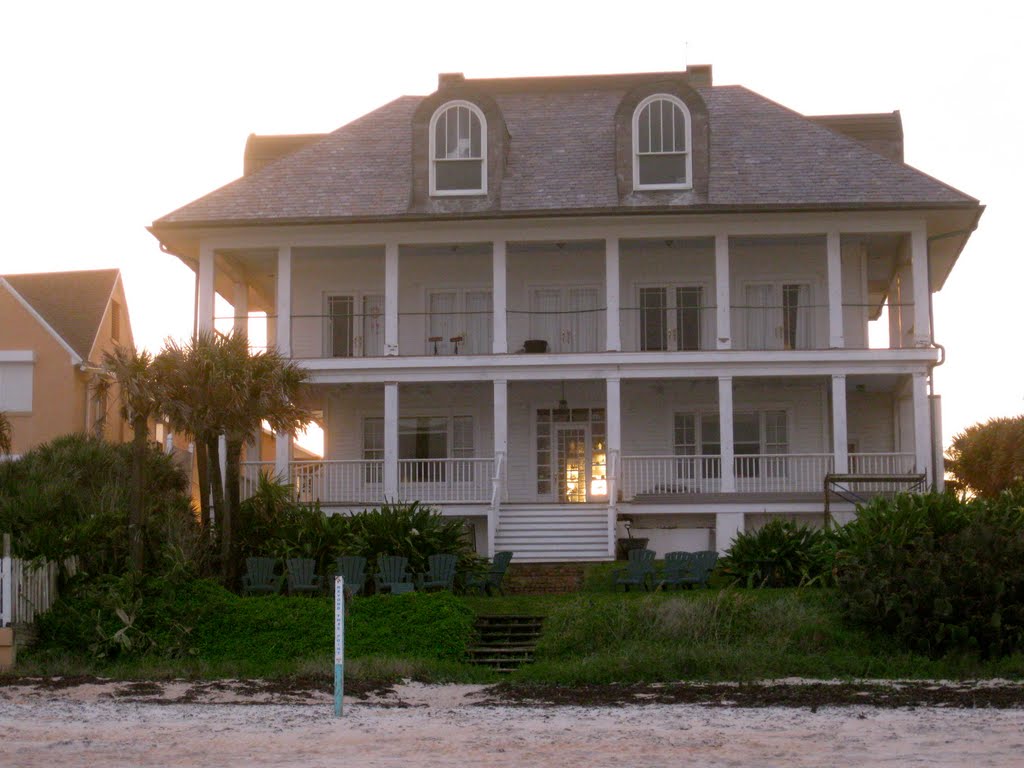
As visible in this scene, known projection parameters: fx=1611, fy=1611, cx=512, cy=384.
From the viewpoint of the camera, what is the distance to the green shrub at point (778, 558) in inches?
978

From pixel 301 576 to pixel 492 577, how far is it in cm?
327

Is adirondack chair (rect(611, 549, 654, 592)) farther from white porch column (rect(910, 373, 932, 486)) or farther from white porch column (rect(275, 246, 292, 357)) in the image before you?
white porch column (rect(275, 246, 292, 357))

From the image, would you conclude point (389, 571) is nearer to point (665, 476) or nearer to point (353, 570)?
point (353, 570)

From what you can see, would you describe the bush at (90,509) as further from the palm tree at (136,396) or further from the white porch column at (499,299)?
the white porch column at (499,299)

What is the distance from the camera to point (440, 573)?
24828 millimetres

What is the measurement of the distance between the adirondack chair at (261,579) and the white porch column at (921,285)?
14.1 m

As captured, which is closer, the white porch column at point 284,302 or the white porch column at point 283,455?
the white porch column at point 283,455

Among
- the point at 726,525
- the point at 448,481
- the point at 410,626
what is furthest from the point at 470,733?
the point at 448,481

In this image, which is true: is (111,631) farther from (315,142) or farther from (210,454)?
(315,142)

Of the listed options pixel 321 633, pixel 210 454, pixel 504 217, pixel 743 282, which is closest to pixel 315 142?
pixel 504 217

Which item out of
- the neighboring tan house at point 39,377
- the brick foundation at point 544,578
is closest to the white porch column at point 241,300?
the neighboring tan house at point 39,377

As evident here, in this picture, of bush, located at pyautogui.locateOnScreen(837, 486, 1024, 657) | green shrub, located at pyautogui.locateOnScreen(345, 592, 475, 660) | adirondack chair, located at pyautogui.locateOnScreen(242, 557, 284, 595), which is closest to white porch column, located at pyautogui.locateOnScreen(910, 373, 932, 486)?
bush, located at pyautogui.locateOnScreen(837, 486, 1024, 657)

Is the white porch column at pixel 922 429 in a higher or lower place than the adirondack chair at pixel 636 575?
higher

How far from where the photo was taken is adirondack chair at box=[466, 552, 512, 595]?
2556cm
